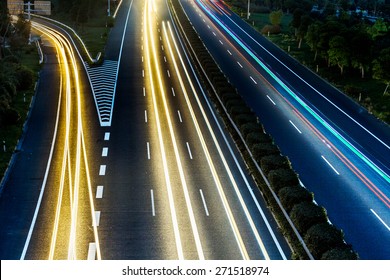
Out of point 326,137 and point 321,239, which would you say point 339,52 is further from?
point 321,239

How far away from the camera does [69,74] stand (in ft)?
216

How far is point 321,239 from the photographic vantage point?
24891 millimetres

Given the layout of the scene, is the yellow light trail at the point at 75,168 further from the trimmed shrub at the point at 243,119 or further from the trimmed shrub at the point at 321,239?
the trimmed shrub at the point at 243,119

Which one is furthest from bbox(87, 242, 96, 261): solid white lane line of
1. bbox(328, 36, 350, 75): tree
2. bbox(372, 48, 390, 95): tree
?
bbox(328, 36, 350, 75): tree

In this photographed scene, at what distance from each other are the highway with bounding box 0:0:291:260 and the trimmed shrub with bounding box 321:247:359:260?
135 inches

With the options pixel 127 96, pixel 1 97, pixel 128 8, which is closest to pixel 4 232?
pixel 1 97

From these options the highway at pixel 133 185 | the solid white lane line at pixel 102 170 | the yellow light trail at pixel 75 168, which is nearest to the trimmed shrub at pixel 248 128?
the highway at pixel 133 185

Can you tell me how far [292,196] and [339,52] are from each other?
42074mm

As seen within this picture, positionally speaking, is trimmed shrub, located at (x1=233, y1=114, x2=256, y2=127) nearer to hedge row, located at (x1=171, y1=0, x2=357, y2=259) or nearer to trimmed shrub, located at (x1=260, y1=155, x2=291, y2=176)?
hedge row, located at (x1=171, y1=0, x2=357, y2=259)

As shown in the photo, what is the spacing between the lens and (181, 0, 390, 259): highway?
30922 mm

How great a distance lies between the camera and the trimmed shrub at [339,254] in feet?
76.7

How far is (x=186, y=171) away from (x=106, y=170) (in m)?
5.52

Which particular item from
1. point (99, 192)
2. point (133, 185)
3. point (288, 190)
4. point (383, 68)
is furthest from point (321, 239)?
point (383, 68)

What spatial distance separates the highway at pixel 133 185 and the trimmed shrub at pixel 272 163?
1.57m
